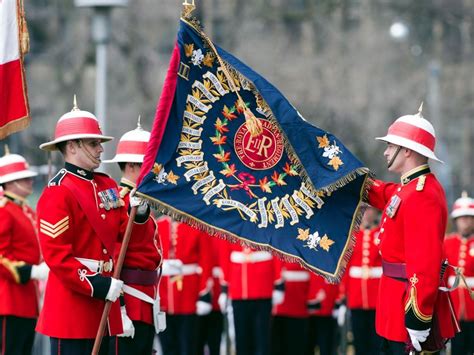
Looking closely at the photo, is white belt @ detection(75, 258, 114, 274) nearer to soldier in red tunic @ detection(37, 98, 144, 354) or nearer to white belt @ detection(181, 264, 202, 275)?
soldier in red tunic @ detection(37, 98, 144, 354)

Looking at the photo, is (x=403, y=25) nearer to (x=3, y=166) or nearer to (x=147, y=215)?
(x=3, y=166)

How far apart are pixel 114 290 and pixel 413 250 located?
82.4 inches

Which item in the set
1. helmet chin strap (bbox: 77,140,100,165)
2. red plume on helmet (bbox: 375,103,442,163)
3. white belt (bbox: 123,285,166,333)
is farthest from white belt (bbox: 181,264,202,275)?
red plume on helmet (bbox: 375,103,442,163)

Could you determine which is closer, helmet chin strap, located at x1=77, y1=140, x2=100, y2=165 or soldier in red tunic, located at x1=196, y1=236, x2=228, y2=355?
helmet chin strap, located at x1=77, y1=140, x2=100, y2=165

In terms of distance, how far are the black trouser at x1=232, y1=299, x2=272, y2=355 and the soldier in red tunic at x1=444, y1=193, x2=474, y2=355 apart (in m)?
2.19

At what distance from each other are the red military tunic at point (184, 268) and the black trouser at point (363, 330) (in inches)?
74.5

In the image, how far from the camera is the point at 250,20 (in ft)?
142

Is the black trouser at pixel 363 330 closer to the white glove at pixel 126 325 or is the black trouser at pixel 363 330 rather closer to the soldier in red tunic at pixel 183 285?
the soldier in red tunic at pixel 183 285

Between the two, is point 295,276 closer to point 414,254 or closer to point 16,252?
point 16,252

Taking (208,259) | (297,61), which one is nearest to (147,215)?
(208,259)

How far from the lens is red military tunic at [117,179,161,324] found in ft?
33.3

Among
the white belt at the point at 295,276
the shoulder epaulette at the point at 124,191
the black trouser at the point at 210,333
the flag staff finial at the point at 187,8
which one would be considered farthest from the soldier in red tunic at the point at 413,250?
the black trouser at the point at 210,333

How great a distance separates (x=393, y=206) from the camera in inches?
377

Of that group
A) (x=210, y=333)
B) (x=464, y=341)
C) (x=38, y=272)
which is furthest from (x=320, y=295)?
(x=38, y=272)
